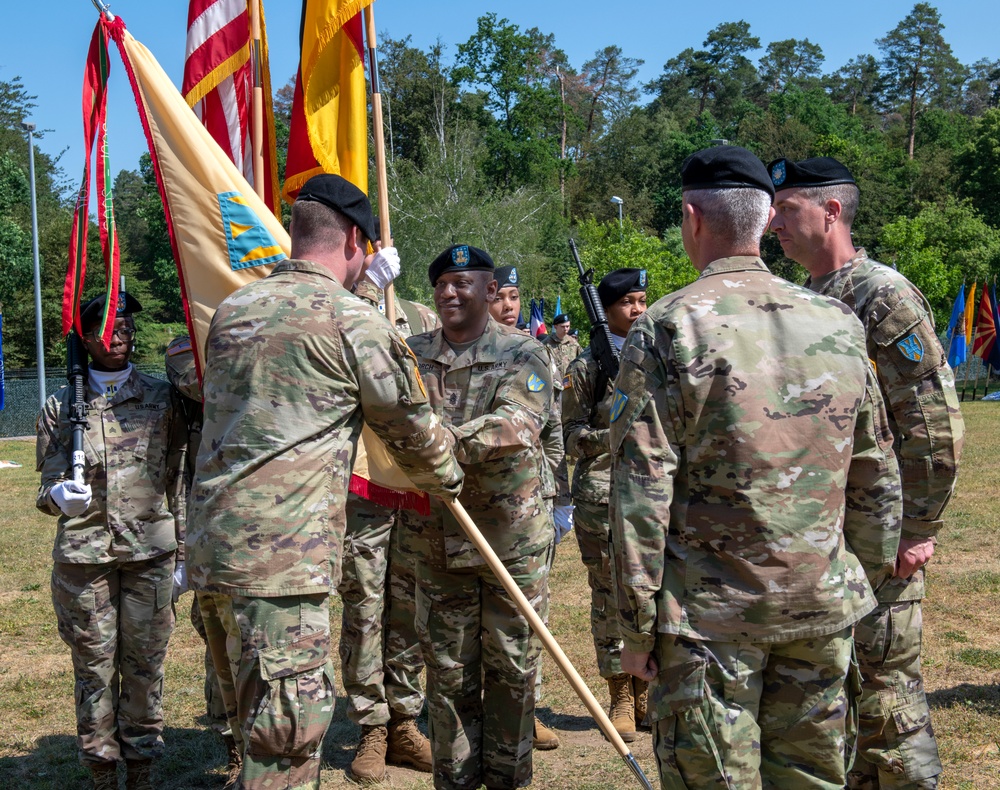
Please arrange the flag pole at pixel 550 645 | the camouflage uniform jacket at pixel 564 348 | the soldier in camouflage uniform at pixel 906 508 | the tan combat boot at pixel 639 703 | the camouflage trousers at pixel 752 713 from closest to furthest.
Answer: the camouflage trousers at pixel 752 713
the flag pole at pixel 550 645
the soldier in camouflage uniform at pixel 906 508
the tan combat boot at pixel 639 703
the camouflage uniform jacket at pixel 564 348

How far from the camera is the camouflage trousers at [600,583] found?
20.8 ft

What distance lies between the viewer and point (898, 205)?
211 ft

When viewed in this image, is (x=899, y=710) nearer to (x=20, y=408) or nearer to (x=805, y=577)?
(x=805, y=577)

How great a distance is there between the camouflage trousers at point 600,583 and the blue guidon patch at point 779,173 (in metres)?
2.70

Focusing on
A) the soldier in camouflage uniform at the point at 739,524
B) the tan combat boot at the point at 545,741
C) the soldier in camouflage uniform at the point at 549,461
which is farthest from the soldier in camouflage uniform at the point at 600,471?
the soldier in camouflage uniform at the point at 739,524

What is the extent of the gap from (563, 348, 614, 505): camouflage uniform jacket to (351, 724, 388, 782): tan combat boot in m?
1.98

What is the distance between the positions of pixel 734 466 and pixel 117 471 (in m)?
3.53

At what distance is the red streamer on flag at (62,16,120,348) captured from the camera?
15.8 feet

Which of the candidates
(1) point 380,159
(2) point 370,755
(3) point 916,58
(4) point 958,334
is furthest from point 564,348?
(3) point 916,58

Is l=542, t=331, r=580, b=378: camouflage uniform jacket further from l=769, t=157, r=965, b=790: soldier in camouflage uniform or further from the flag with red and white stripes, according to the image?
l=769, t=157, r=965, b=790: soldier in camouflage uniform

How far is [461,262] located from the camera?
5141 millimetres

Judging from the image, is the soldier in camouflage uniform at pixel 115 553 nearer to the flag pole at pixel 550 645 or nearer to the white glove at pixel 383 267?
the white glove at pixel 383 267

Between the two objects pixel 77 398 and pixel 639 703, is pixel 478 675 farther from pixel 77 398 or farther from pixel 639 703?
A: pixel 77 398

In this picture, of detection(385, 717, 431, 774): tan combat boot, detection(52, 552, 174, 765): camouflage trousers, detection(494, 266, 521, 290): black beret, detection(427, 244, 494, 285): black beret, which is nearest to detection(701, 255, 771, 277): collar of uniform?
detection(427, 244, 494, 285): black beret
